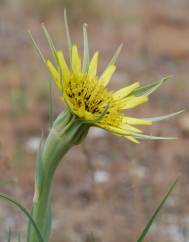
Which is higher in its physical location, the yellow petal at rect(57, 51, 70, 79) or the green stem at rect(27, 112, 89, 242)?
the yellow petal at rect(57, 51, 70, 79)

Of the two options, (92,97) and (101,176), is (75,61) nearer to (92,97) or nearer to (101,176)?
(92,97)

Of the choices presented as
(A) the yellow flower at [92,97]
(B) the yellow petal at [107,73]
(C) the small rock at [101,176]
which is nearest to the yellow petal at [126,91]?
(A) the yellow flower at [92,97]

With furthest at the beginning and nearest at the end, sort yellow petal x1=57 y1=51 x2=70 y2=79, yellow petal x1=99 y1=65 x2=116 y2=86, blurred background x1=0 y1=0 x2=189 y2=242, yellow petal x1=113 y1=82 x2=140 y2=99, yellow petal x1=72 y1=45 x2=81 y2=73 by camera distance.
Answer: blurred background x1=0 y1=0 x2=189 y2=242 → yellow petal x1=99 y1=65 x2=116 y2=86 → yellow petal x1=113 y1=82 x2=140 y2=99 → yellow petal x1=72 y1=45 x2=81 y2=73 → yellow petal x1=57 y1=51 x2=70 y2=79

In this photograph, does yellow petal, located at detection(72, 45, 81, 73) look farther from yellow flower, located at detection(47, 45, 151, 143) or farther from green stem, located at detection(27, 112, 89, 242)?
green stem, located at detection(27, 112, 89, 242)

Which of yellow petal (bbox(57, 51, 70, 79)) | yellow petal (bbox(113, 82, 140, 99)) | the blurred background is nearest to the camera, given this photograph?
yellow petal (bbox(57, 51, 70, 79))

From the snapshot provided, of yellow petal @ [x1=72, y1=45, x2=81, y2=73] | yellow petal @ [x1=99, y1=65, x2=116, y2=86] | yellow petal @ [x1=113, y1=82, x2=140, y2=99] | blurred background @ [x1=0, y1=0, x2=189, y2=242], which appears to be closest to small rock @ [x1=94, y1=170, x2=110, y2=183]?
blurred background @ [x1=0, y1=0, x2=189, y2=242]

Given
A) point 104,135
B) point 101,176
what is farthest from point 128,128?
point 104,135

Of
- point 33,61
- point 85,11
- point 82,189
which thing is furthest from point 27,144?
point 85,11
